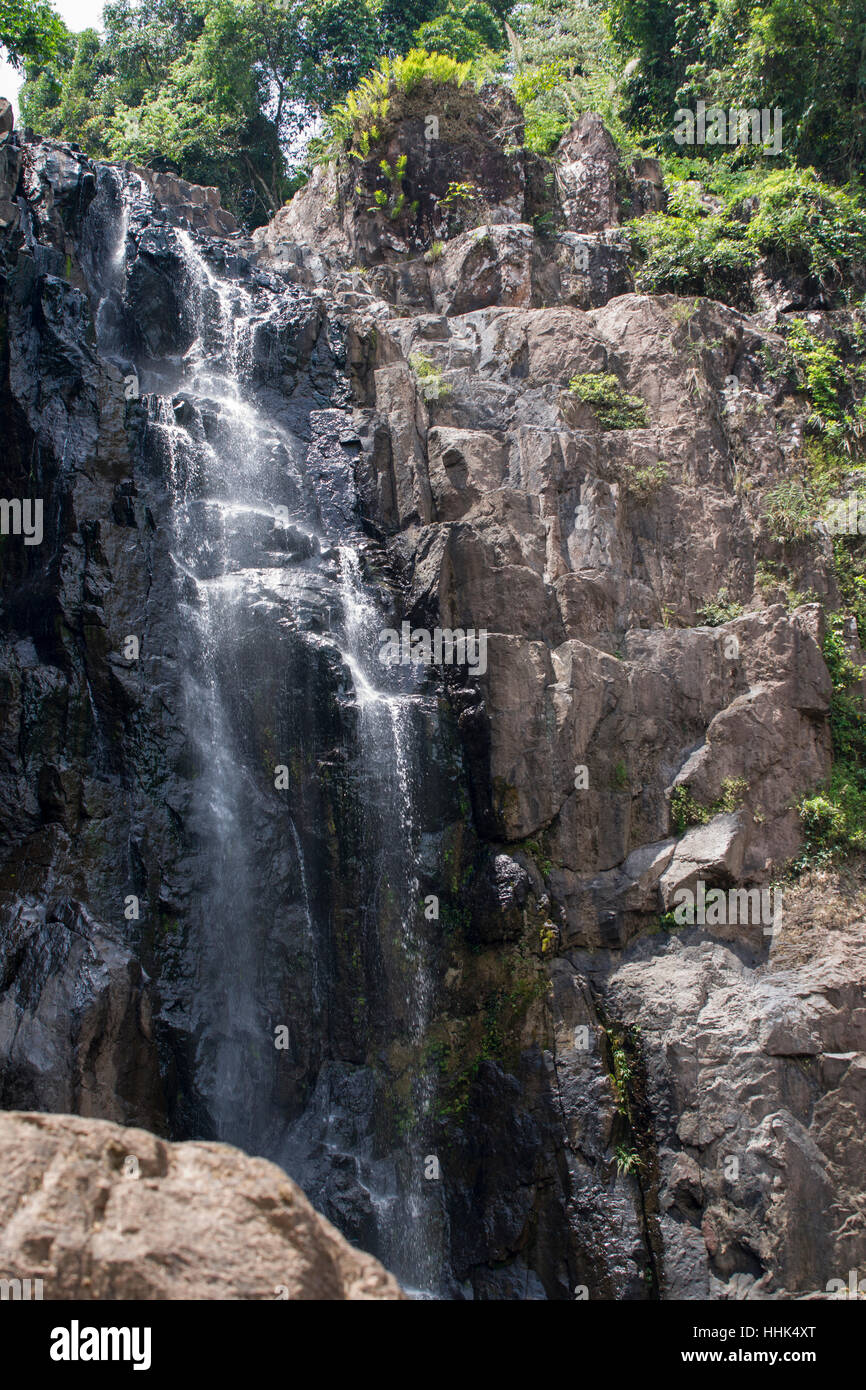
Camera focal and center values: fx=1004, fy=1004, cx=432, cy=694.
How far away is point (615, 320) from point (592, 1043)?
43.4 ft

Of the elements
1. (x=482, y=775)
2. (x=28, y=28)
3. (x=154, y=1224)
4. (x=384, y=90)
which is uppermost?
(x=384, y=90)

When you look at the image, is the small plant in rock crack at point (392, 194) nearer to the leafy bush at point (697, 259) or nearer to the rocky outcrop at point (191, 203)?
the rocky outcrop at point (191, 203)

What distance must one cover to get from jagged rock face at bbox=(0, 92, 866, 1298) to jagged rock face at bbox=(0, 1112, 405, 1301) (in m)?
6.61

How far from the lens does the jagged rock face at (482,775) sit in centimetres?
1161

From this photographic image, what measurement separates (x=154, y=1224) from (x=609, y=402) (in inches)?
617

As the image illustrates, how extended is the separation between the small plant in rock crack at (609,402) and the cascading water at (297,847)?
15.3 ft

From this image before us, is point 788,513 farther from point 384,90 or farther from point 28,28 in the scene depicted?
point 28,28

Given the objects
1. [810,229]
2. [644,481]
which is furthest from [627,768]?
[810,229]

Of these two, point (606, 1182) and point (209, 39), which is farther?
point (209, 39)

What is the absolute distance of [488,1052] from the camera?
12547 millimetres

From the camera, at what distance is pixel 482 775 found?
543 inches

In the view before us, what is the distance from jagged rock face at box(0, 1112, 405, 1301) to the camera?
432 cm

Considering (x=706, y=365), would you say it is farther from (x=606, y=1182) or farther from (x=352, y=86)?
(x=352, y=86)
